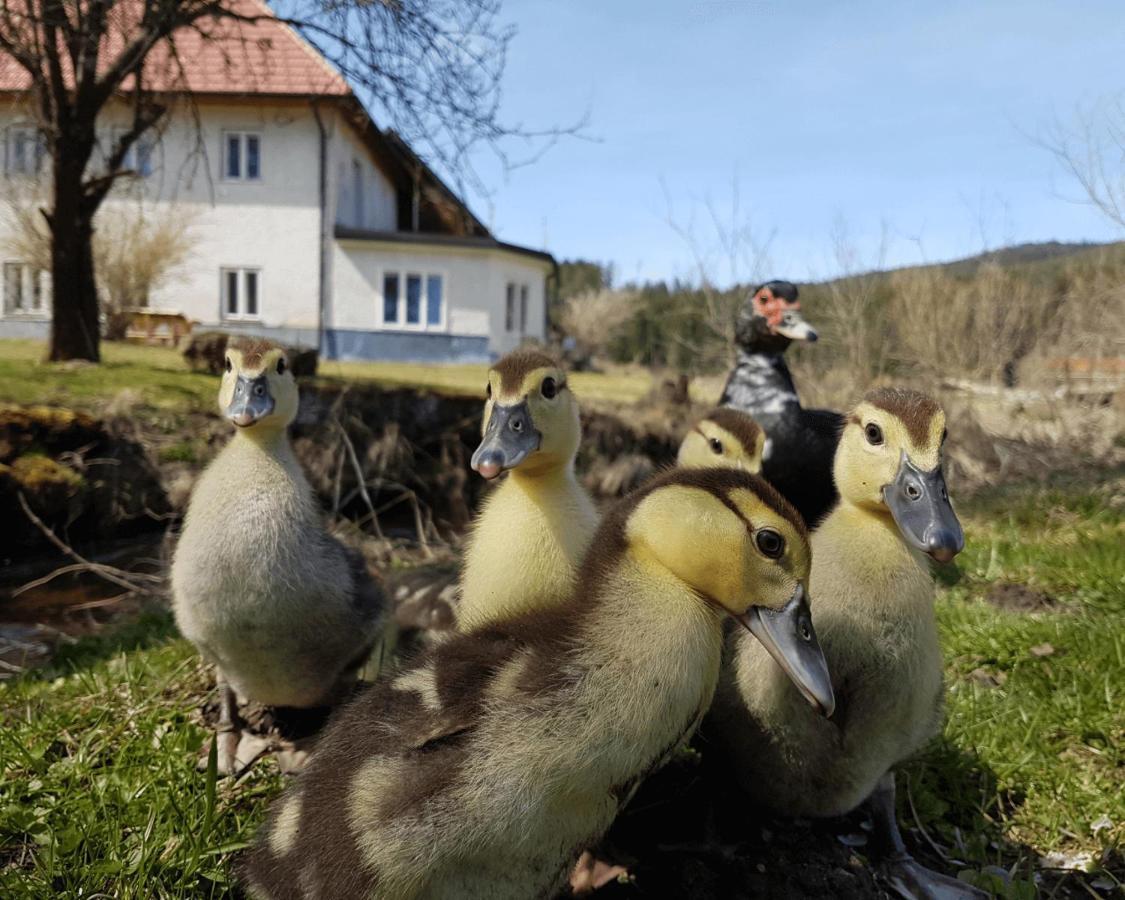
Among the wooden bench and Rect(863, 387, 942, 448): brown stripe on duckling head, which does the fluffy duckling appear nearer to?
Rect(863, 387, 942, 448): brown stripe on duckling head

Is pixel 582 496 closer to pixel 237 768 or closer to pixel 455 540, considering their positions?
pixel 237 768

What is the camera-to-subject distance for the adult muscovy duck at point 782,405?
380 cm

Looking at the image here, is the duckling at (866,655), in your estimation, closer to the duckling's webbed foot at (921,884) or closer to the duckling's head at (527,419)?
the duckling's webbed foot at (921,884)

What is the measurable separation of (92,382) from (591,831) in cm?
1089

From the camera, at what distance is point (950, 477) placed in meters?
10.6

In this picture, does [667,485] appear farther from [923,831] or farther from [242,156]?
[242,156]

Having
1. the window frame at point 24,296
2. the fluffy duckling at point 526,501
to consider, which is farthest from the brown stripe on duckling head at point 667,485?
the window frame at point 24,296

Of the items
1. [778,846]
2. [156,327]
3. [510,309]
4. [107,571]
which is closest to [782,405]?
[778,846]

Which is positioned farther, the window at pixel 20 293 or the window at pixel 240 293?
the window at pixel 240 293

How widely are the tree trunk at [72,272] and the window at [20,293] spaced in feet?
37.1

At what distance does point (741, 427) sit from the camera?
3.05 m

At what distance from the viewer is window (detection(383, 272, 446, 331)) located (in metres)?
24.4

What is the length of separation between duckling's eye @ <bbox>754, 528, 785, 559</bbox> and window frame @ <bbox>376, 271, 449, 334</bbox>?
924 inches

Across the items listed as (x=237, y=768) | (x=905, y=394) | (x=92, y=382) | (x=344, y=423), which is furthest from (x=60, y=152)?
(x=905, y=394)
